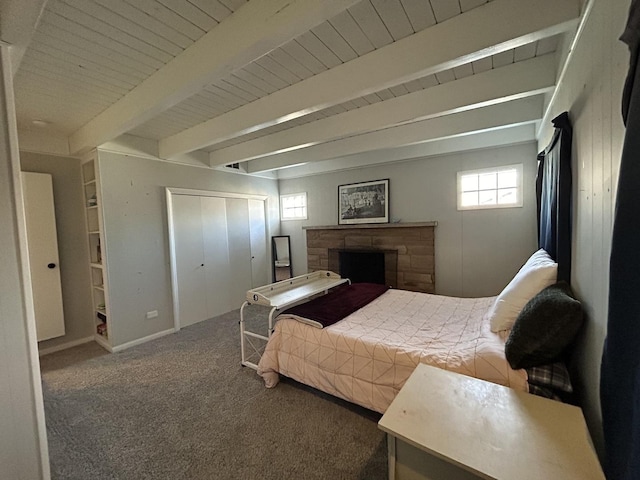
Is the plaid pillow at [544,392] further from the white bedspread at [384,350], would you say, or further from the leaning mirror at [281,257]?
the leaning mirror at [281,257]

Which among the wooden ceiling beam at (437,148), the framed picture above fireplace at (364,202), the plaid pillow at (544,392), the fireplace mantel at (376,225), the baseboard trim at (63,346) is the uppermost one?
the wooden ceiling beam at (437,148)

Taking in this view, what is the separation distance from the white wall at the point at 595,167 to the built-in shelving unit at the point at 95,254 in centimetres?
421

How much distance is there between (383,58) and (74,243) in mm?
4042

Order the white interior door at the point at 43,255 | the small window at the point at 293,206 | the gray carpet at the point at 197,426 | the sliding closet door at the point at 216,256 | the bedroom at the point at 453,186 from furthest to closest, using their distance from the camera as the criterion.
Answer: the small window at the point at 293,206, the sliding closet door at the point at 216,256, the white interior door at the point at 43,255, the gray carpet at the point at 197,426, the bedroom at the point at 453,186

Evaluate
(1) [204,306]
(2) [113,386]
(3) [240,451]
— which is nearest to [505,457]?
(3) [240,451]

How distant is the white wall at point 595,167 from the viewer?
0.93 metres

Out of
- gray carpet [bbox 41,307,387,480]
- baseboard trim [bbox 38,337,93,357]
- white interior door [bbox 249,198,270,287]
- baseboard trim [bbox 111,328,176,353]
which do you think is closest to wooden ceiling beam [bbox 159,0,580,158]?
gray carpet [bbox 41,307,387,480]

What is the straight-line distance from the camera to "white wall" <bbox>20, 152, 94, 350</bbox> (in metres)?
3.24

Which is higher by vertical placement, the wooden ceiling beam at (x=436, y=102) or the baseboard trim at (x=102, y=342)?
the wooden ceiling beam at (x=436, y=102)

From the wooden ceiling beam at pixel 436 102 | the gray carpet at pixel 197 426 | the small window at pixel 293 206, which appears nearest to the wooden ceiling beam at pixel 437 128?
the wooden ceiling beam at pixel 436 102

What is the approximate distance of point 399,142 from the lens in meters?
3.25

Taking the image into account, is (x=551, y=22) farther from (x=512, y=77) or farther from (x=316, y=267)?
(x=316, y=267)

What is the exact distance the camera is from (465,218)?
3.63m

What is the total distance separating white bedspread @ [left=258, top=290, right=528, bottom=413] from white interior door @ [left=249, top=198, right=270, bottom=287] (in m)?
2.80
